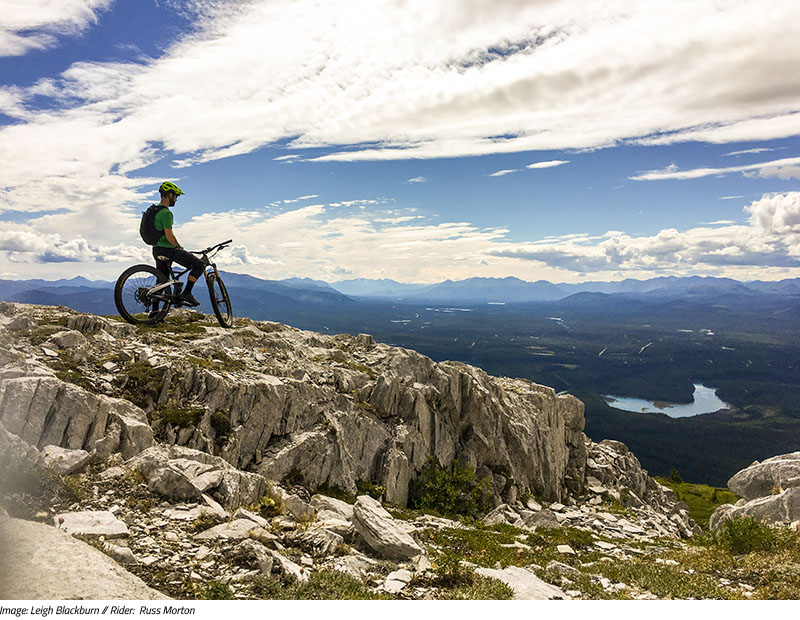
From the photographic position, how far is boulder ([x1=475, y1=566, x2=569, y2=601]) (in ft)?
31.8

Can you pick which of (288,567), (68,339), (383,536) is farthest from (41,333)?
(383,536)

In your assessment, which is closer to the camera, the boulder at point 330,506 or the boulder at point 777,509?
the boulder at point 330,506

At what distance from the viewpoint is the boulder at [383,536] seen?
11.4 m

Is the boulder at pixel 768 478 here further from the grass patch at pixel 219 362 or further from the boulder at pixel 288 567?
the grass patch at pixel 219 362

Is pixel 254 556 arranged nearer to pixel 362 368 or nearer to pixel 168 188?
pixel 168 188

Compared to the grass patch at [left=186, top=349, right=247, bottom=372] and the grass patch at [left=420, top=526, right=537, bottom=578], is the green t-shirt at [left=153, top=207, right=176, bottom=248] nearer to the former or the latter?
the grass patch at [left=420, top=526, right=537, bottom=578]

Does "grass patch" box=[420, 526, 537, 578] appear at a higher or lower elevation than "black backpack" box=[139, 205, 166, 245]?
lower

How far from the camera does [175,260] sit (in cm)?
1212

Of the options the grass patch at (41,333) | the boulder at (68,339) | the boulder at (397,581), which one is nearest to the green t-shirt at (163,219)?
the boulder at (397,581)

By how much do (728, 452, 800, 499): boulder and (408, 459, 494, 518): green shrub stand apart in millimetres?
14866

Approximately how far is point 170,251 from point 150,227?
31.3 inches

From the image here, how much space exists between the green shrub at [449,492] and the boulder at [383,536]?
16.3 meters

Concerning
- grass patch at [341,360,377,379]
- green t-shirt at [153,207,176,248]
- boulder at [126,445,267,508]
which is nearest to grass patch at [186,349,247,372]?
boulder at [126,445,267,508]
